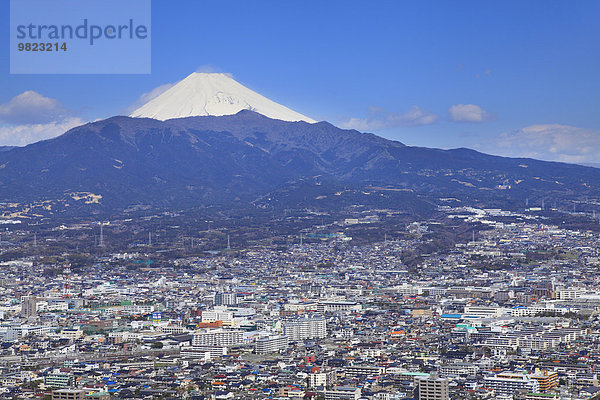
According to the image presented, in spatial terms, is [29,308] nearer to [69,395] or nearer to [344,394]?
[69,395]

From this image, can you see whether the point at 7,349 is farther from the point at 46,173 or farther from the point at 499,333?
the point at 46,173

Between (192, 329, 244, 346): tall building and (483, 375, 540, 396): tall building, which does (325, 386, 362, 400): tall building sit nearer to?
(483, 375, 540, 396): tall building

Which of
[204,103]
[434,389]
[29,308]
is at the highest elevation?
[204,103]

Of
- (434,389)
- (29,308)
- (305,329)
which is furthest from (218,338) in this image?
(434,389)

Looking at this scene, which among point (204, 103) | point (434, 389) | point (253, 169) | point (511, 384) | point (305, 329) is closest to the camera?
point (434, 389)

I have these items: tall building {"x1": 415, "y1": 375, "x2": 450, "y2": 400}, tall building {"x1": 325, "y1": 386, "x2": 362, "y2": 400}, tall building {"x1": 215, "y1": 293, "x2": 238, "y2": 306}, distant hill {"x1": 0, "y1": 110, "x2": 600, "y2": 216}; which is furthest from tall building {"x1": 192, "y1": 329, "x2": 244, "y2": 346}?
distant hill {"x1": 0, "y1": 110, "x2": 600, "y2": 216}

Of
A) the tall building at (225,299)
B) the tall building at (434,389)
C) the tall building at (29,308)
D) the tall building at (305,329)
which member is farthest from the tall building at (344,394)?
the tall building at (225,299)
